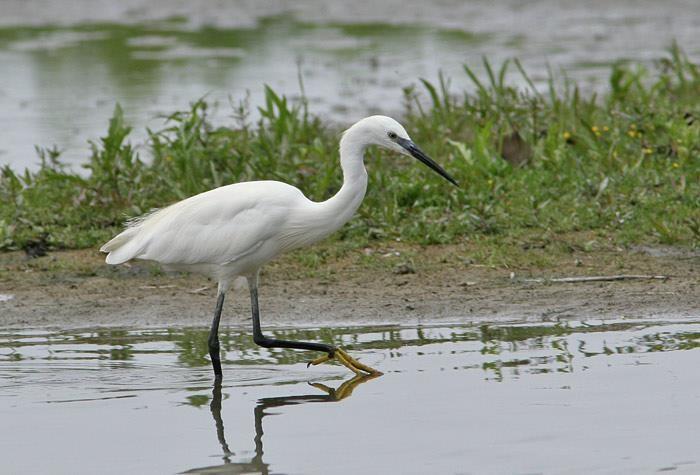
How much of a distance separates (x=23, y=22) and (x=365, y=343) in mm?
14947

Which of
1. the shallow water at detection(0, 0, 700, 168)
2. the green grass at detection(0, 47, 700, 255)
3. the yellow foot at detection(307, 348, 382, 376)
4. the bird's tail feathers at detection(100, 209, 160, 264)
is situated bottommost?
the yellow foot at detection(307, 348, 382, 376)

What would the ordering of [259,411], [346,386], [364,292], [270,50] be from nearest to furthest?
[259,411] < [346,386] < [364,292] < [270,50]

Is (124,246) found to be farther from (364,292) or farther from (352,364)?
(364,292)

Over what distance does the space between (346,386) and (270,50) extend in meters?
11.8

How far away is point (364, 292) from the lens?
7777 millimetres

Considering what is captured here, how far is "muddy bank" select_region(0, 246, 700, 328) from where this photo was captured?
7.38 metres

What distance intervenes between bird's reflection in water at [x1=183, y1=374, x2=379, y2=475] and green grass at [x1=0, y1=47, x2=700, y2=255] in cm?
221

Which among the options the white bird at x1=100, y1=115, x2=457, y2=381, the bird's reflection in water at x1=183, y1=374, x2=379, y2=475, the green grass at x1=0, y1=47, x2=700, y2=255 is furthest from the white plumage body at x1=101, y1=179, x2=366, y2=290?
the green grass at x1=0, y1=47, x2=700, y2=255

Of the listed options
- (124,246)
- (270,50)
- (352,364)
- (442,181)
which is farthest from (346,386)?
(270,50)

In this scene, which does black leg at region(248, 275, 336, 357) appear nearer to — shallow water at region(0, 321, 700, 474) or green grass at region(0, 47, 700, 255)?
shallow water at region(0, 321, 700, 474)

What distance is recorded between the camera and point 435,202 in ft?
29.3

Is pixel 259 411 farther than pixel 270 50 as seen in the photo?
No

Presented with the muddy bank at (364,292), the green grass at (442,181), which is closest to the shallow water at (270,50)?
the green grass at (442,181)

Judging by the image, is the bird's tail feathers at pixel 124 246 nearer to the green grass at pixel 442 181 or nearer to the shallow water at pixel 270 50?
the green grass at pixel 442 181
